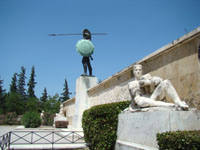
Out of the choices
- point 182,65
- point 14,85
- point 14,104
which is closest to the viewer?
point 182,65

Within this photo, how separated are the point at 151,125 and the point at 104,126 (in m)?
1.96

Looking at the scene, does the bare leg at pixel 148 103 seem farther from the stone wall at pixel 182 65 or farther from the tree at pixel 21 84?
the tree at pixel 21 84

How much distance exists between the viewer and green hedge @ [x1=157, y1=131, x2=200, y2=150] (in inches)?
122

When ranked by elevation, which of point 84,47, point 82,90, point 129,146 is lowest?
point 129,146

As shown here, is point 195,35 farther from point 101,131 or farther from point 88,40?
point 88,40

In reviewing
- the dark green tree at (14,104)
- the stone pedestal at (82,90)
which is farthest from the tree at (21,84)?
the stone pedestal at (82,90)

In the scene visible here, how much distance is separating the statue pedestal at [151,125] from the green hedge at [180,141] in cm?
39

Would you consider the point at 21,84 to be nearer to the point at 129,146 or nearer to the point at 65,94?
the point at 65,94

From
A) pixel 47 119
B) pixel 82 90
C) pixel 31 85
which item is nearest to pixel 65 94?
pixel 31 85

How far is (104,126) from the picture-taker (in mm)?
5906

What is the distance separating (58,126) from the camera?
55.2 feet

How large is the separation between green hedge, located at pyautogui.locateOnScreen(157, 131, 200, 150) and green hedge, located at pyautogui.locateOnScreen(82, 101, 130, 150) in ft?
7.30

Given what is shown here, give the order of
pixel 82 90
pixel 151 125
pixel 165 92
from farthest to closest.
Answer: pixel 82 90 < pixel 165 92 < pixel 151 125

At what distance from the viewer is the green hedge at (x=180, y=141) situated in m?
3.11
